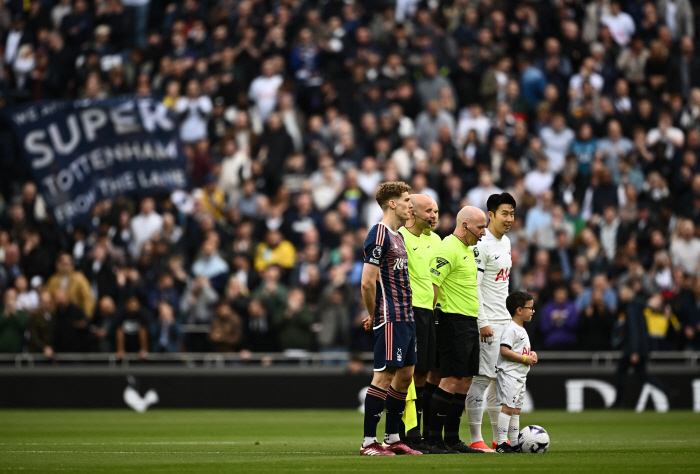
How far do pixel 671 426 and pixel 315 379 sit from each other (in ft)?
22.5

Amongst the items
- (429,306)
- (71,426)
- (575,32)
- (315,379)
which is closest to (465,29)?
(575,32)

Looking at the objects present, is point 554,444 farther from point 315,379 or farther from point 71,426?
point 315,379

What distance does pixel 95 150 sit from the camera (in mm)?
20859

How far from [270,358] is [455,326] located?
9.26 metres

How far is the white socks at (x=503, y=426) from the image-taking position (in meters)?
11.2

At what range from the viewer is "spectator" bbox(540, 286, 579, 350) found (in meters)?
19.7

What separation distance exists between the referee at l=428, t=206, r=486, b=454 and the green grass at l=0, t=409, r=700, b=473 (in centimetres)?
72

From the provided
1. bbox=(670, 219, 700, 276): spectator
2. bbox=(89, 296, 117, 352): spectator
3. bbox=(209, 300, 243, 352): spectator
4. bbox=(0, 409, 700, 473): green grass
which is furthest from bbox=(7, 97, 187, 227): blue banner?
bbox=(670, 219, 700, 276): spectator

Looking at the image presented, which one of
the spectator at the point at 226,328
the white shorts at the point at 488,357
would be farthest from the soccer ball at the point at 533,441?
the spectator at the point at 226,328

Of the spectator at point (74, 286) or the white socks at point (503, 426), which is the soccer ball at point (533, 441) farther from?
the spectator at point (74, 286)

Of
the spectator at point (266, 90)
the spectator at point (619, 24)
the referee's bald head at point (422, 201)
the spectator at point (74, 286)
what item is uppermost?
the spectator at point (619, 24)

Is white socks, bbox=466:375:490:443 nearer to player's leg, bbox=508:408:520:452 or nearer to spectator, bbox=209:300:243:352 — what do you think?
player's leg, bbox=508:408:520:452

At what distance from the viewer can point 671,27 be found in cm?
2527

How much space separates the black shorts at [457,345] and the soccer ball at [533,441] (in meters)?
0.76
